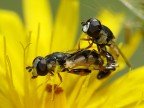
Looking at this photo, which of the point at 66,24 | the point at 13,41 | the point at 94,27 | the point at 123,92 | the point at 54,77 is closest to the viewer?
the point at 94,27

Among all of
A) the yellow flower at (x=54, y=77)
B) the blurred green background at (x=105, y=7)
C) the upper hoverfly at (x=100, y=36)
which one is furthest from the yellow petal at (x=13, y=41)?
the upper hoverfly at (x=100, y=36)

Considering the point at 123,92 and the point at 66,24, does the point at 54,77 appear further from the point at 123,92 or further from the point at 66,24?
the point at 66,24

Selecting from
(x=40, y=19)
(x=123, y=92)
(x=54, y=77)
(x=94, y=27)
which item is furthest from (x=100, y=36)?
(x=40, y=19)

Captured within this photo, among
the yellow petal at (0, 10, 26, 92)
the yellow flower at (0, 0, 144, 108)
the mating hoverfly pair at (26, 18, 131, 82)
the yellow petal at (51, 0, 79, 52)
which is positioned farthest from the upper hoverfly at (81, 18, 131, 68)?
the yellow petal at (51, 0, 79, 52)

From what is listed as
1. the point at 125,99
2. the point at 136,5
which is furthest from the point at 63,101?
the point at 136,5

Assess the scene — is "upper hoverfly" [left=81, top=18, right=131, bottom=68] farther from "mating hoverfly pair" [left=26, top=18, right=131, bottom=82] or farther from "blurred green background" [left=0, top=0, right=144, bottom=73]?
"blurred green background" [left=0, top=0, right=144, bottom=73]

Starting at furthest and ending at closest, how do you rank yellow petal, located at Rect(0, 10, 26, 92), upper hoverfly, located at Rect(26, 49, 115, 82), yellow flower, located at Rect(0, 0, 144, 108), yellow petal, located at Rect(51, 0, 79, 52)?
yellow petal, located at Rect(51, 0, 79, 52)
yellow petal, located at Rect(0, 10, 26, 92)
yellow flower, located at Rect(0, 0, 144, 108)
upper hoverfly, located at Rect(26, 49, 115, 82)
